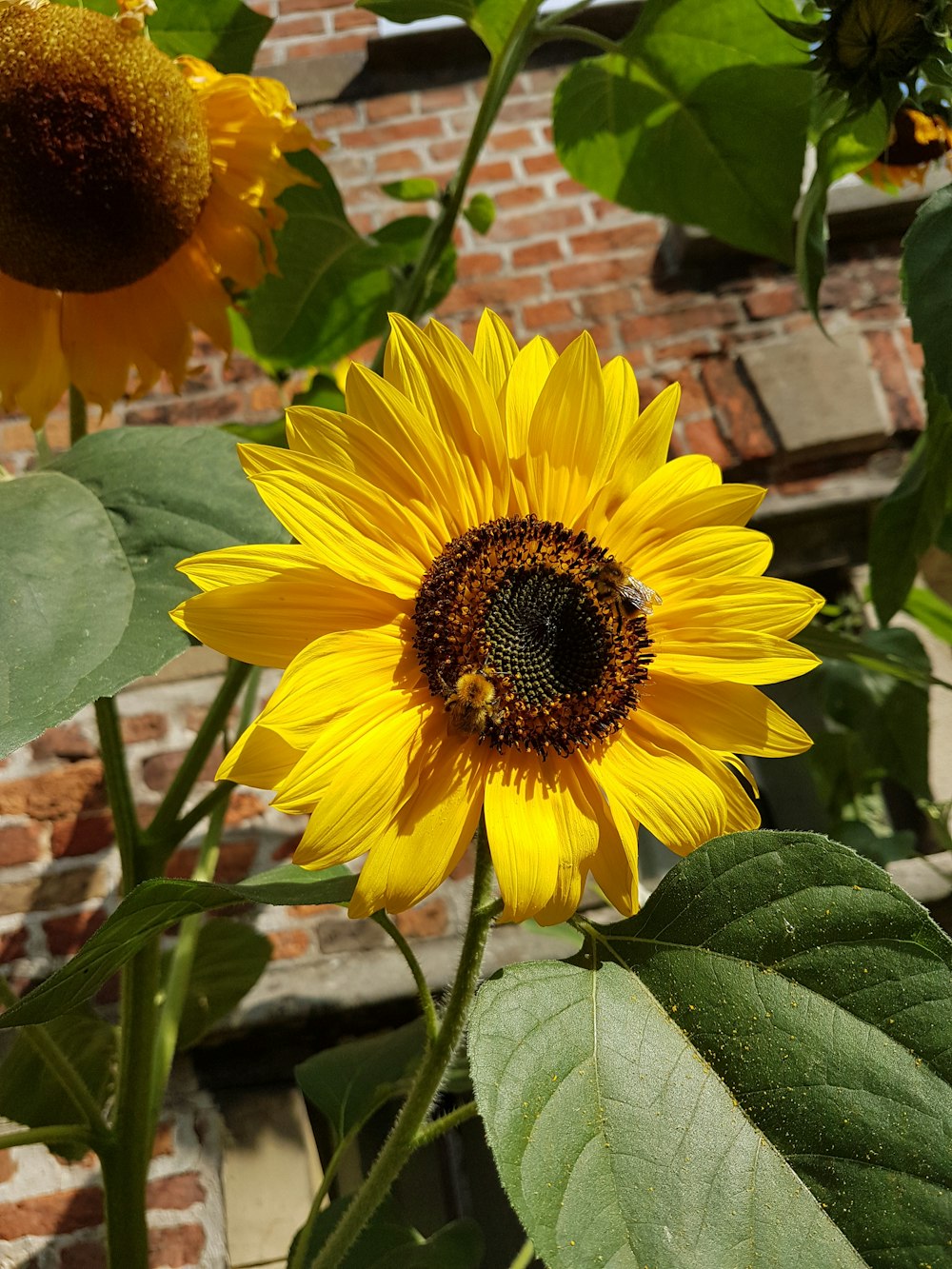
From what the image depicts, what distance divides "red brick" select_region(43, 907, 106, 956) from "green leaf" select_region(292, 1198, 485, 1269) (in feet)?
2.25

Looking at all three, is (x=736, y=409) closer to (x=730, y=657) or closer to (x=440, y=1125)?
(x=730, y=657)

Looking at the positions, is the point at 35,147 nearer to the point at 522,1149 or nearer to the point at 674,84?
the point at 674,84

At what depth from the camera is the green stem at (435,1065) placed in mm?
484

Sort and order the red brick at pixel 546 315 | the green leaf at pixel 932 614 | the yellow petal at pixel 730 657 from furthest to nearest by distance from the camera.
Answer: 1. the red brick at pixel 546 315
2. the green leaf at pixel 932 614
3. the yellow petal at pixel 730 657

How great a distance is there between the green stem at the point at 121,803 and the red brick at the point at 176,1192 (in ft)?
2.40

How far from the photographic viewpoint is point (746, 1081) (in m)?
0.43

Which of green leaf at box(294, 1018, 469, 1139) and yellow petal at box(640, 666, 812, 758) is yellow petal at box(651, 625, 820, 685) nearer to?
yellow petal at box(640, 666, 812, 758)

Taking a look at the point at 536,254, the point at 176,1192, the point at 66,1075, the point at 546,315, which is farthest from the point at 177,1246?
the point at 536,254

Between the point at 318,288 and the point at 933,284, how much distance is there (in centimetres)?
62

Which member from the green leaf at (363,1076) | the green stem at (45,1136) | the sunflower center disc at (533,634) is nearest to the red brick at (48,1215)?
the green leaf at (363,1076)

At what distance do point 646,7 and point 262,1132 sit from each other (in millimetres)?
1248

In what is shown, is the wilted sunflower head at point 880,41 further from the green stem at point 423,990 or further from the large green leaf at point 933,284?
the green stem at point 423,990

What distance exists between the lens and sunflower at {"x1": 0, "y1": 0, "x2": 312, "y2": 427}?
66 centimetres

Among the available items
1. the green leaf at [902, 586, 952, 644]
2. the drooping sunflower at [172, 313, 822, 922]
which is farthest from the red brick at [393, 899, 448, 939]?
the drooping sunflower at [172, 313, 822, 922]
